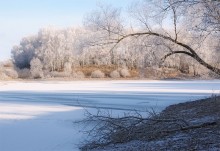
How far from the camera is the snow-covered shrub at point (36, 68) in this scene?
58319mm

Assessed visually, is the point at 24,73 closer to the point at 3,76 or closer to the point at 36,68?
the point at 36,68

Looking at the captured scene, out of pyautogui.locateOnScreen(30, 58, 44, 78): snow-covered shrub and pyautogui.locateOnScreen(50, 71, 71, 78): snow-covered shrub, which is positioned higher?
pyautogui.locateOnScreen(30, 58, 44, 78): snow-covered shrub

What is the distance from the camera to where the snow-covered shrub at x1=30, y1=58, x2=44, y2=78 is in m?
58.3

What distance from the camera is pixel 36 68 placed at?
2346 inches

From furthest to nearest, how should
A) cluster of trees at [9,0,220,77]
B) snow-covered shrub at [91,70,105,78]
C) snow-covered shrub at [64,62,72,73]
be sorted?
1. snow-covered shrub at [64,62,72,73]
2. snow-covered shrub at [91,70,105,78]
3. cluster of trees at [9,0,220,77]

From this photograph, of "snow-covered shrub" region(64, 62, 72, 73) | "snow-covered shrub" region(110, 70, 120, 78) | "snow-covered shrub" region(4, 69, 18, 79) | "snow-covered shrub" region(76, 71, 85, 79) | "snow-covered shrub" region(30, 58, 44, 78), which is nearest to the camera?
"snow-covered shrub" region(110, 70, 120, 78)

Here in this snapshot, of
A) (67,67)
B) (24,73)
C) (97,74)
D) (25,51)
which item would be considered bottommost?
(97,74)

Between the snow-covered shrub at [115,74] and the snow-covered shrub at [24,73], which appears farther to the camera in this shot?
the snow-covered shrub at [24,73]

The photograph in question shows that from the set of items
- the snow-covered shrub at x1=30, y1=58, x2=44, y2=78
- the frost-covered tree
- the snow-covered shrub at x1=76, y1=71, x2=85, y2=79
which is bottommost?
the snow-covered shrub at x1=76, y1=71, x2=85, y2=79

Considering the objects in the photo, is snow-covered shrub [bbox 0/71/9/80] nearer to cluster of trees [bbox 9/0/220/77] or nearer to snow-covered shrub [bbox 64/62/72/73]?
snow-covered shrub [bbox 64/62/72/73]

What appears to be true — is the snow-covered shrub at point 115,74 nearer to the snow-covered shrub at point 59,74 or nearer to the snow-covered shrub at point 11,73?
the snow-covered shrub at point 59,74

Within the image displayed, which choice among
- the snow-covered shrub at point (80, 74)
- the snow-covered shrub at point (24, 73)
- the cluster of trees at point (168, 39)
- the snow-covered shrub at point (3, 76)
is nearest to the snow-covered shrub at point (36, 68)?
the snow-covered shrub at point (24, 73)

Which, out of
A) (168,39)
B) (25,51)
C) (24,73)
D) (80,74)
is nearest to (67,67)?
(80,74)

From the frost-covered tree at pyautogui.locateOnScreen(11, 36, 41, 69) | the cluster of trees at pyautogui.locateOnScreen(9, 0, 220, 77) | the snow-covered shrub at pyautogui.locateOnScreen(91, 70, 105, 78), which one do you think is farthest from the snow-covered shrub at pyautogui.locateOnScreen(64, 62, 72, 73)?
the cluster of trees at pyautogui.locateOnScreen(9, 0, 220, 77)
